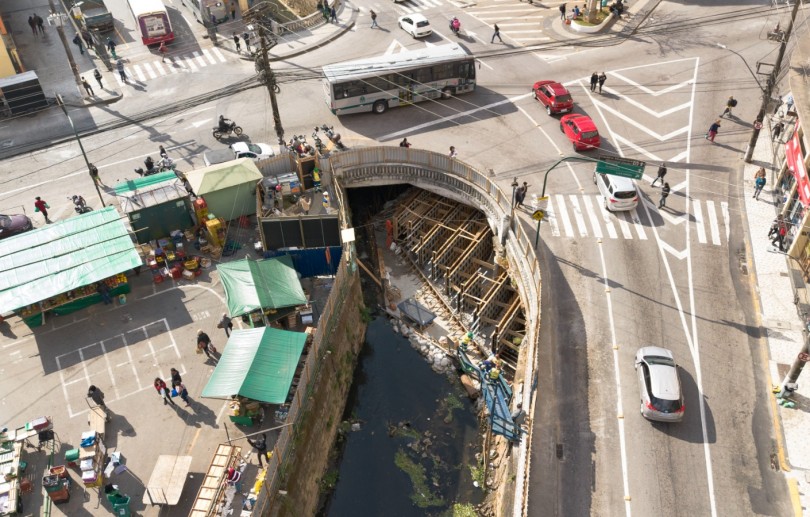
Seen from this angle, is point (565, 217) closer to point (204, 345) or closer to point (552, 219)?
point (552, 219)

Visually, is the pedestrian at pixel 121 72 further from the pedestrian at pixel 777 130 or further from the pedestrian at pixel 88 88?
the pedestrian at pixel 777 130

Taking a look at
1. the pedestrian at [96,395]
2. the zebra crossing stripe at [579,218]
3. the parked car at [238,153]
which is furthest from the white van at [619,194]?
the pedestrian at [96,395]

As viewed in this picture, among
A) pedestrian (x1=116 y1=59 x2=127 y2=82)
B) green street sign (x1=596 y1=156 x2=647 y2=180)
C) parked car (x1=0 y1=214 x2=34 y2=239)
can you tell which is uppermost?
pedestrian (x1=116 y1=59 x2=127 y2=82)

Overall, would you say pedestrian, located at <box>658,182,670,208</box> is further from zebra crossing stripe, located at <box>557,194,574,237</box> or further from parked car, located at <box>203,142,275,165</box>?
parked car, located at <box>203,142,275,165</box>

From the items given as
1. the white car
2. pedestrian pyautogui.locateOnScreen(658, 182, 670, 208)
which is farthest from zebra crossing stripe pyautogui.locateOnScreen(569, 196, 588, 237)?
the white car

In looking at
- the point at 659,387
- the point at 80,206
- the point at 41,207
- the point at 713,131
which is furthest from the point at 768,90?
the point at 41,207
